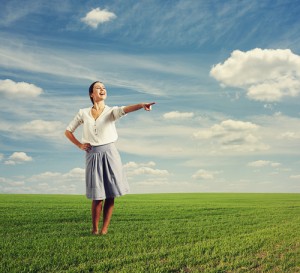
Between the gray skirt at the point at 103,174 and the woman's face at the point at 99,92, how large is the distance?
99 cm

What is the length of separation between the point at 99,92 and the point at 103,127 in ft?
2.45

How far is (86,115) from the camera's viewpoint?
316 inches

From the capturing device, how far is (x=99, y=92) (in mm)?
7945

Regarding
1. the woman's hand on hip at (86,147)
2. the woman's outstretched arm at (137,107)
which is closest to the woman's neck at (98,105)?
the woman's outstretched arm at (137,107)

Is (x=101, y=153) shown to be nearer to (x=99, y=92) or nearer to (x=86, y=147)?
(x=86, y=147)

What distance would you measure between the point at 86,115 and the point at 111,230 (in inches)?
111

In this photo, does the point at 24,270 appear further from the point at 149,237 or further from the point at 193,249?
the point at 149,237

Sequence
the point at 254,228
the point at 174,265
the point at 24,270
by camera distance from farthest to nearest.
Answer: the point at 254,228, the point at 174,265, the point at 24,270

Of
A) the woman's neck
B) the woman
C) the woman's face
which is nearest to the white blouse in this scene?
the woman

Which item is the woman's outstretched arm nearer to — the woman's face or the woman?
the woman

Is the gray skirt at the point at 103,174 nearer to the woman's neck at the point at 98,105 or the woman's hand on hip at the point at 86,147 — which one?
the woman's hand on hip at the point at 86,147

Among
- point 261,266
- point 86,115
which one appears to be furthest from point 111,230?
point 261,266

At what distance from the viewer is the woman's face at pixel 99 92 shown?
26.1 feet

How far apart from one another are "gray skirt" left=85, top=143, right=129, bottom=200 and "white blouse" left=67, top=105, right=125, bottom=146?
0.47ft
